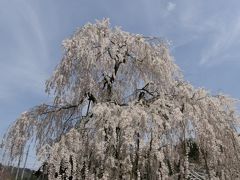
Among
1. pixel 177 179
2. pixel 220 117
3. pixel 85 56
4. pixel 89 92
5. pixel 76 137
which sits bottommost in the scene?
pixel 177 179

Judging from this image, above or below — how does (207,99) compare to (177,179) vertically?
above

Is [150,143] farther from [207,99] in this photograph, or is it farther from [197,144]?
[207,99]

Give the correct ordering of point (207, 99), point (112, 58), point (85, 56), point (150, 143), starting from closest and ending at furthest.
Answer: point (150, 143), point (207, 99), point (85, 56), point (112, 58)

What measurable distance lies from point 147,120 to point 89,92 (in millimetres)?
2038

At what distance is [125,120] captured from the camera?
6602 mm

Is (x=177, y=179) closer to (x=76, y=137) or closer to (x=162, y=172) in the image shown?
(x=162, y=172)

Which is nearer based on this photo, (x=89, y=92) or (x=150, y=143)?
(x=150, y=143)

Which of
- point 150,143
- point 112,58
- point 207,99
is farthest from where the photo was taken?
point 112,58

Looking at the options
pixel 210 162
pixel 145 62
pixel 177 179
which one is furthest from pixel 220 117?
pixel 145 62

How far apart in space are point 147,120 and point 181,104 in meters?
1.13

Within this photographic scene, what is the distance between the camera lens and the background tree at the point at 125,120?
21.9 feet

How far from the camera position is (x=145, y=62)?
29.0ft

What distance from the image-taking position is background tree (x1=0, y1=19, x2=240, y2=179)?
666cm

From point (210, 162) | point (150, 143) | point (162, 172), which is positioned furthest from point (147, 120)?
point (210, 162)
